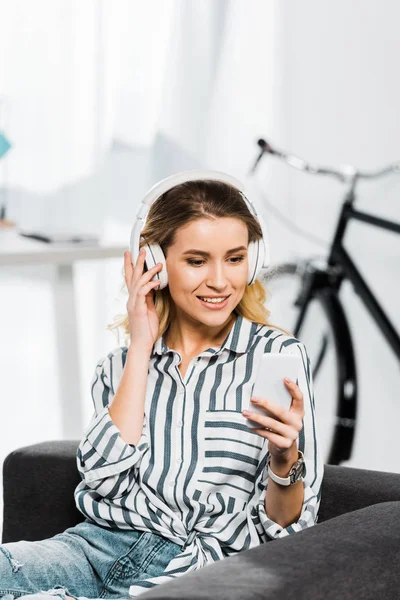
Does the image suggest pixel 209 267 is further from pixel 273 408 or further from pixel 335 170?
pixel 335 170

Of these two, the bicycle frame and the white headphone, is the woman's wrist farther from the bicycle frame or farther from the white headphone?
the bicycle frame

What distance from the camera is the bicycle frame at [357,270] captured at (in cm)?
277

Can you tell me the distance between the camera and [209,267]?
1.43m

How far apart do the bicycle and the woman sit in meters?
1.30

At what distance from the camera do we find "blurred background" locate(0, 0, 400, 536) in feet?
9.38

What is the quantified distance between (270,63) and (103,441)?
1.96 m

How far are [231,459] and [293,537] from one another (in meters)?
0.24

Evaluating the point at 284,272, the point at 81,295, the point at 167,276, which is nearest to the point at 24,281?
the point at 81,295

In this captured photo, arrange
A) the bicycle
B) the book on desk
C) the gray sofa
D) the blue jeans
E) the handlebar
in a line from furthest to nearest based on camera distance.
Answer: the bicycle, the handlebar, the book on desk, the blue jeans, the gray sofa

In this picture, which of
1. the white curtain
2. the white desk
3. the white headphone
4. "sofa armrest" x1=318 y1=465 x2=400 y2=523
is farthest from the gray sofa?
the white curtain

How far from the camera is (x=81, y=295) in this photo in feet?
10.0

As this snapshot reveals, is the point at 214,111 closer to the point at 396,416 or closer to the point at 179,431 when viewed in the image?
the point at 396,416

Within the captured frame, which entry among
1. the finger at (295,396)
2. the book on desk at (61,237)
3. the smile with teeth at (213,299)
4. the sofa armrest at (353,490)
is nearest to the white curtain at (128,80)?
the book on desk at (61,237)

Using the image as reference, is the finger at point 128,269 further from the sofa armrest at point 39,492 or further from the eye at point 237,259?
the sofa armrest at point 39,492
